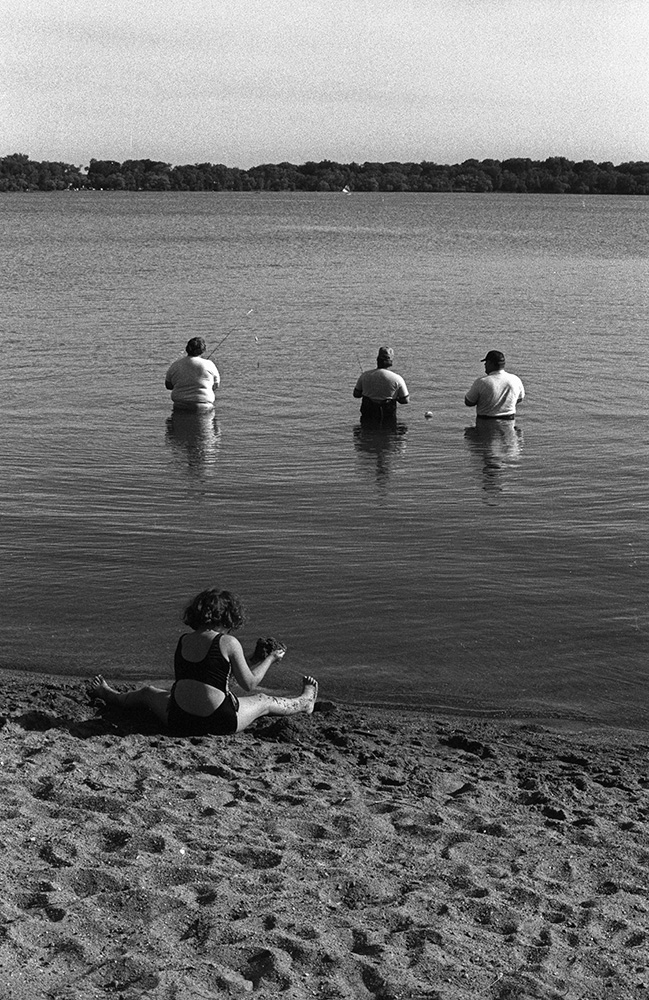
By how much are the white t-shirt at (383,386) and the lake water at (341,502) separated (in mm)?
567

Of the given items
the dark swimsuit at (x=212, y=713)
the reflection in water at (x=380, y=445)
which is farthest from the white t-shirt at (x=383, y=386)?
the dark swimsuit at (x=212, y=713)

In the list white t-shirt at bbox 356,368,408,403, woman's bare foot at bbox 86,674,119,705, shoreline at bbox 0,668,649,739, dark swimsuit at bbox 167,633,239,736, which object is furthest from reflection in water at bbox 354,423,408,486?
dark swimsuit at bbox 167,633,239,736

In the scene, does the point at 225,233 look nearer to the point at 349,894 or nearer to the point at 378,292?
the point at 378,292

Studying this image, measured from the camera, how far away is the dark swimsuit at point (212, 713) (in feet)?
23.1

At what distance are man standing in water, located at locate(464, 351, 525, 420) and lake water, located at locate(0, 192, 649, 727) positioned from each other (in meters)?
0.37

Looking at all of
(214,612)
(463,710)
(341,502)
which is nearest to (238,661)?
(214,612)

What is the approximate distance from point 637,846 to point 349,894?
1565mm

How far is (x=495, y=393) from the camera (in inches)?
637

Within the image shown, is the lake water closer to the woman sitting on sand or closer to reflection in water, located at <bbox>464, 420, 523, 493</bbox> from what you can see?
reflection in water, located at <bbox>464, 420, 523, 493</bbox>

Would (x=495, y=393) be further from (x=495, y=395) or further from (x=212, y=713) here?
(x=212, y=713)

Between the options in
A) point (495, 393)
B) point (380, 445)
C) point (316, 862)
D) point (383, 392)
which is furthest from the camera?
point (383, 392)

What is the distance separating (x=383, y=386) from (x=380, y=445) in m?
1.19

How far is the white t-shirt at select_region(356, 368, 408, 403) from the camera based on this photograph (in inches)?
642

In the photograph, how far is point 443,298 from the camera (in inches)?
1298
